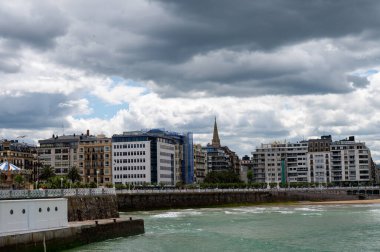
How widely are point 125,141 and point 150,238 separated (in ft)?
455

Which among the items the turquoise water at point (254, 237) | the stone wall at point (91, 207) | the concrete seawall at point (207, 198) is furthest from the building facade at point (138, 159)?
the stone wall at point (91, 207)

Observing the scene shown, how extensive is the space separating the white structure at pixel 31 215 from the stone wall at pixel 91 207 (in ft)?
29.1

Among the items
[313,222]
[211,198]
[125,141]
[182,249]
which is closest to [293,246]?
[182,249]

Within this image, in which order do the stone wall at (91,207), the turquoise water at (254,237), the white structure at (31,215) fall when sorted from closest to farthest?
the white structure at (31,215) → the turquoise water at (254,237) → the stone wall at (91,207)

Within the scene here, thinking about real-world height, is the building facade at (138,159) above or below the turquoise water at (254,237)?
above

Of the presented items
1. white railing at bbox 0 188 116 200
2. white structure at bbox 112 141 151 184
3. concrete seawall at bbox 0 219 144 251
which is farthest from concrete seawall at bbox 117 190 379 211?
concrete seawall at bbox 0 219 144 251

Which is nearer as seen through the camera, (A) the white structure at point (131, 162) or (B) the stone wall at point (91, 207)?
(B) the stone wall at point (91, 207)

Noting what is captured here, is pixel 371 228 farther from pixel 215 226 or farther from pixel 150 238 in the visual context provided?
pixel 150 238

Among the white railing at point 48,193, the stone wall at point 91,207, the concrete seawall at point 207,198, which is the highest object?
the white railing at point 48,193

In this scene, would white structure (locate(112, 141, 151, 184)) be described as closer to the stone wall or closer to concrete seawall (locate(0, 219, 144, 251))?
the stone wall

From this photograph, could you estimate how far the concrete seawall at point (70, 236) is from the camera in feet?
143

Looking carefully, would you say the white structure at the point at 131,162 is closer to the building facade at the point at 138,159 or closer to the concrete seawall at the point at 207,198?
the building facade at the point at 138,159

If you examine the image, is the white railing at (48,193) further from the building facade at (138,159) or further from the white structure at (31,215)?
the building facade at (138,159)

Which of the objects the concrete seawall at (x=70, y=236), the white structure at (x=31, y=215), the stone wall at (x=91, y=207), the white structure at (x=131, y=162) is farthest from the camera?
the white structure at (x=131, y=162)
